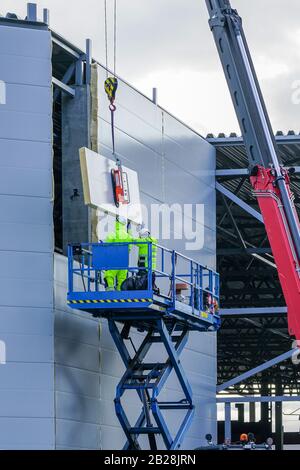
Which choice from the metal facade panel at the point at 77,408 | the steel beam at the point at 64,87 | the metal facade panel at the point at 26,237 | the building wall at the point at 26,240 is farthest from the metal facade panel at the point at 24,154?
the metal facade panel at the point at 77,408

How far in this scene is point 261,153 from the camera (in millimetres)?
29016

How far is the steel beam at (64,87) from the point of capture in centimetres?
2880

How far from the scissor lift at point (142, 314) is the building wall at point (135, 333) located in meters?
0.61

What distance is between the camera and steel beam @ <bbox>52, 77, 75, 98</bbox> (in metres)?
28.8

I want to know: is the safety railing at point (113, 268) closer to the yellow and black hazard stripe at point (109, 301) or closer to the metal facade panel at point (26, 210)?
the yellow and black hazard stripe at point (109, 301)

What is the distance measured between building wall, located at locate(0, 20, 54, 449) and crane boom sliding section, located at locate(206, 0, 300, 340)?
4.77 meters

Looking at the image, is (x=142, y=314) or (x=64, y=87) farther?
(x=64, y=87)

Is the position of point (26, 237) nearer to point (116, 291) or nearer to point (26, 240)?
point (26, 240)

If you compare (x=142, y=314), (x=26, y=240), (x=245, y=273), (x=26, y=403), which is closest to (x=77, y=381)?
(x=26, y=403)

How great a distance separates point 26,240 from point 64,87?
4.27m

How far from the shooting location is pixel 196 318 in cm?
3003
